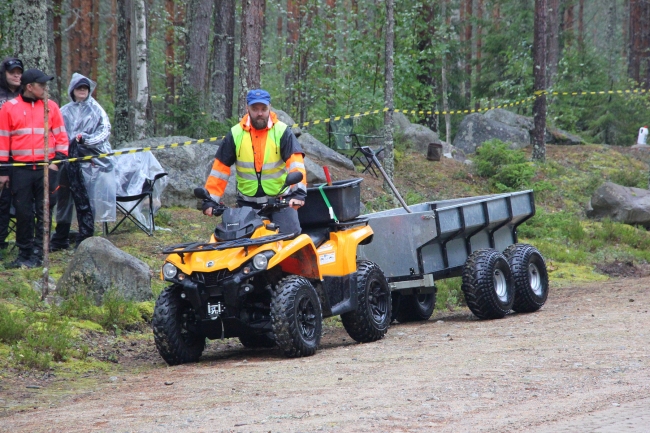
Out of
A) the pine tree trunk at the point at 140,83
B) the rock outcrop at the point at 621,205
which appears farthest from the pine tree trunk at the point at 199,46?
the rock outcrop at the point at 621,205

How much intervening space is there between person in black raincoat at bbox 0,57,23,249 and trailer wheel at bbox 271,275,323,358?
452 centimetres

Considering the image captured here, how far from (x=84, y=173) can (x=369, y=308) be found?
17.0 feet

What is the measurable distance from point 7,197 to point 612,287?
814 centimetres

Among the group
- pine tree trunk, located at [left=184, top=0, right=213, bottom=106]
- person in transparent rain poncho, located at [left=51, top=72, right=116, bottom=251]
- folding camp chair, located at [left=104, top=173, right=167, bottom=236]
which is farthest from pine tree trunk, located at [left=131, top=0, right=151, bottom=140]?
person in transparent rain poncho, located at [left=51, top=72, right=116, bottom=251]

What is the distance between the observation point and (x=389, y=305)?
9.13 metres

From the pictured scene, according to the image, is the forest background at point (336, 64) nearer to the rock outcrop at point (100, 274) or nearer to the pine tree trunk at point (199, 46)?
the pine tree trunk at point (199, 46)

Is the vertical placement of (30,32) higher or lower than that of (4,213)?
higher

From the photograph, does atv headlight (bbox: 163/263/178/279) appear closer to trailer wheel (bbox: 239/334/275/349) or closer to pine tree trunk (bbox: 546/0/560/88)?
trailer wheel (bbox: 239/334/275/349)

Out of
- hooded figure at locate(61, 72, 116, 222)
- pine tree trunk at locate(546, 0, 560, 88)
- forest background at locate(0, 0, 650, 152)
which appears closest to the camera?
hooded figure at locate(61, 72, 116, 222)

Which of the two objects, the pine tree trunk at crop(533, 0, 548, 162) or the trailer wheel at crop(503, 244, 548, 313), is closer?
the trailer wheel at crop(503, 244, 548, 313)

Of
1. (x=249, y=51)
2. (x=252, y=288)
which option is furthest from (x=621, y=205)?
(x=252, y=288)

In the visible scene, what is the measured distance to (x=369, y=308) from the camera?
28.7 feet

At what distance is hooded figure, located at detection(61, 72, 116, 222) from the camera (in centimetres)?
1198

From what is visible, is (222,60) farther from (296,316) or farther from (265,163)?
(296,316)
